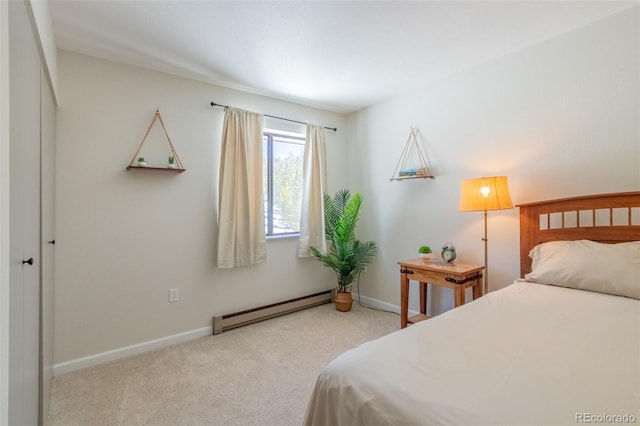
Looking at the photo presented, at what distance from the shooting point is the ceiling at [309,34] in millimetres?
1883

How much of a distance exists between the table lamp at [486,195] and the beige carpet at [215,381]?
1.41 m

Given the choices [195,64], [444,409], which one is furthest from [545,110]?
[195,64]

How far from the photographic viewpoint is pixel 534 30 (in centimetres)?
217

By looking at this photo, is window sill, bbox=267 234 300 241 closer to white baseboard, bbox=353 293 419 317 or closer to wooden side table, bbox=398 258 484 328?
white baseboard, bbox=353 293 419 317

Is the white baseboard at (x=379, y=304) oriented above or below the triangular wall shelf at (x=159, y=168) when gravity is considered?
below

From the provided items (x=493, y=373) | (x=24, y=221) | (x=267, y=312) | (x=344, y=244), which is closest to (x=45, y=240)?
(x=24, y=221)

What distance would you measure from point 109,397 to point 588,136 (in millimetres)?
3660

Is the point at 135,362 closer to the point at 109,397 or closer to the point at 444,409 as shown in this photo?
the point at 109,397

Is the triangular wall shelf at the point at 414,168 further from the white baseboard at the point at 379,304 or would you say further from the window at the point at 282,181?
the white baseboard at the point at 379,304

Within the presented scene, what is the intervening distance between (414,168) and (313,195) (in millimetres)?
1163

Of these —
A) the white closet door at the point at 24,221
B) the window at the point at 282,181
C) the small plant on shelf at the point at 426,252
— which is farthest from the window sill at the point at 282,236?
the white closet door at the point at 24,221

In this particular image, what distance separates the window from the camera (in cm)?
341

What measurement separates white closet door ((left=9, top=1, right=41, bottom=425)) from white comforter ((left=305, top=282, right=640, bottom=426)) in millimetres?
993

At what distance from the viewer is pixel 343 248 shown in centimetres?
339
